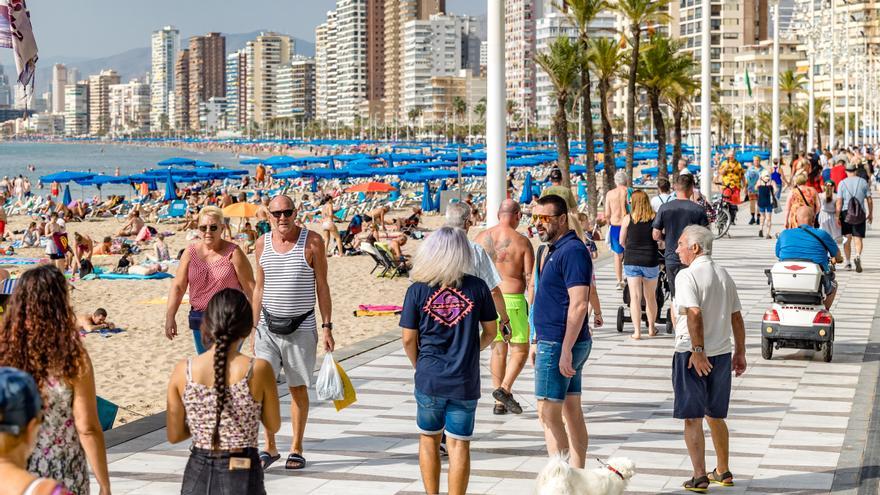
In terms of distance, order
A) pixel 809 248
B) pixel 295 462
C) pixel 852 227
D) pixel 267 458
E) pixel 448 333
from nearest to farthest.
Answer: pixel 448 333, pixel 267 458, pixel 295 462, pixel 809 248, pixel 852 227

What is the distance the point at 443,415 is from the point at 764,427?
345cm

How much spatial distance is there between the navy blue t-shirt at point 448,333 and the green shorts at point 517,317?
273 cm

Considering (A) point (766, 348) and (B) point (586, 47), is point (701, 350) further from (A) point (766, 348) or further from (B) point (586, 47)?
(B) point (586, 47)

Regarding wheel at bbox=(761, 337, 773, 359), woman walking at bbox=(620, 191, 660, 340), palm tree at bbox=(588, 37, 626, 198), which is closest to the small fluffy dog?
wheel at bbox=(761, 337, 773, 359)

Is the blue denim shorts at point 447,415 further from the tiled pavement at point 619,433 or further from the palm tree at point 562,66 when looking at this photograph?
the palm tree at point 562,66

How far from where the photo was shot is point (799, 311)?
1077 cm

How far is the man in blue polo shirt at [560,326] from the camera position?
6.56m

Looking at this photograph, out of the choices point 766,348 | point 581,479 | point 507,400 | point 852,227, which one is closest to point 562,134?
point 852,227

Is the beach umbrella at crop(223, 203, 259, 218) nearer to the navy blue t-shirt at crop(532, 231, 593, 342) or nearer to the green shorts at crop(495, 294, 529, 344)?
the green shorts at crop(495, 294, 529, 344)

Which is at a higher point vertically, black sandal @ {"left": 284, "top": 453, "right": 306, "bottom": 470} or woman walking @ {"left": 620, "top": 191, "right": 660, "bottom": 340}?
woman walking @ {"left": 620, "top": 191, "right": 660, "bottom": 340}

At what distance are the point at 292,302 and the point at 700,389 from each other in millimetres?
2348

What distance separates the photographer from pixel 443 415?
18.8 ft

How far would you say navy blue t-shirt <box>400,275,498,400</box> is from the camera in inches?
221

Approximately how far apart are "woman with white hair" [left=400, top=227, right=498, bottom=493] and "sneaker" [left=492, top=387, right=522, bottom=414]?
2.91 metres
